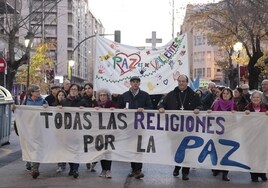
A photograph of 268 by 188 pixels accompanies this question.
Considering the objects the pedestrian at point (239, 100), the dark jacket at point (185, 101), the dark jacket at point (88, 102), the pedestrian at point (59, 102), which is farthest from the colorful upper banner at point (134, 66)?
the dark jacket at point (185, 101)

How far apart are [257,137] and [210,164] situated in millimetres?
935

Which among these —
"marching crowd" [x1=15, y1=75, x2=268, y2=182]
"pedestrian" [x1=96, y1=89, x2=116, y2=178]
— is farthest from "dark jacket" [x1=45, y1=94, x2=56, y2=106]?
"pedestrian" [x1=96, y1=89, x2=116, y2=178]

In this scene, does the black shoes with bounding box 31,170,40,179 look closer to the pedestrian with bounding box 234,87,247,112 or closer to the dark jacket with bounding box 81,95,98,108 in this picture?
the dark jacket with bounding box 81,95,98,108

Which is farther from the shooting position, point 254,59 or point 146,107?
point 254,59

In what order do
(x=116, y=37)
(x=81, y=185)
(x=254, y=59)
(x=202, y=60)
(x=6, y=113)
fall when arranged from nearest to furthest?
(x=81, y=185)
(x=6, y=113)
(x=116, y=37)
(x=254, y=59)
(x=202, y=60)

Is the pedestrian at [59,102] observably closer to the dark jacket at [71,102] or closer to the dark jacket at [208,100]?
the dark jacket at [71,102]

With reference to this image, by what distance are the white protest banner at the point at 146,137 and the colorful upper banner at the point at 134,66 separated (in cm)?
350

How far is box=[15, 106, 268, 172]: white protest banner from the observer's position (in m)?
8.64

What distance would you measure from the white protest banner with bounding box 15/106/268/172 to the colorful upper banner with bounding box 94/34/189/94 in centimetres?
350

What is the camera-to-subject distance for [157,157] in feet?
28.9

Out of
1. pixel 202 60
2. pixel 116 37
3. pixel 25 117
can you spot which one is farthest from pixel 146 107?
pixel 202 60

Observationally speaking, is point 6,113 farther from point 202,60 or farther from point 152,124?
point 202,60

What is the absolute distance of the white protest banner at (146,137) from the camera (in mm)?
8641

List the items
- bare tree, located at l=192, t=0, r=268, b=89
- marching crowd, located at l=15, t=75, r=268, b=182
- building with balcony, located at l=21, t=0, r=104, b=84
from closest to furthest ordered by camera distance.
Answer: marching crowd, located at l=15, t=75, r=268, b=182, bare tree, located at l=192, t=0, r=268, b=89, building with balcony, located at l=21, t=0, r=104, b=84
